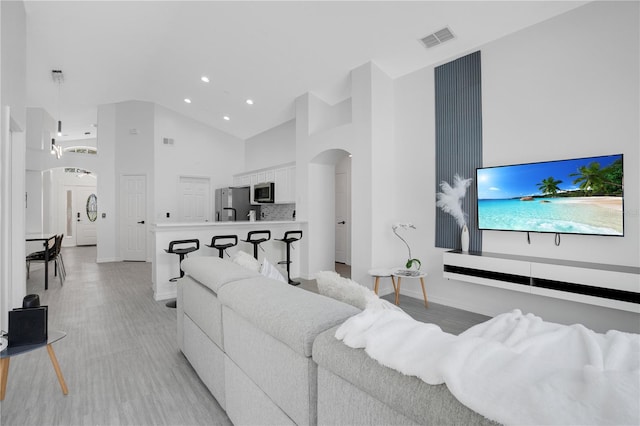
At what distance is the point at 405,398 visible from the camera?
2.46 ft

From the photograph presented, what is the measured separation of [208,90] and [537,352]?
21.6ft

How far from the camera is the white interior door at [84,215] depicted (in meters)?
10.3

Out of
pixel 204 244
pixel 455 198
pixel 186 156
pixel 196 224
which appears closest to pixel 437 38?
pixel 455 198

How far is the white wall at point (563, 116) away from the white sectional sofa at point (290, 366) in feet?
9.75

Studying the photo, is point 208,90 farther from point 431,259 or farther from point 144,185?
point 431,259

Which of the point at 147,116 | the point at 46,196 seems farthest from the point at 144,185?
the point at 46,196

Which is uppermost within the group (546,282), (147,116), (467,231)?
(147,116)

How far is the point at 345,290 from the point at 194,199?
7.22 metres

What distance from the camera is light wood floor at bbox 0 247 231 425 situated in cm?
183

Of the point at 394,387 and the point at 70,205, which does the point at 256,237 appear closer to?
the point at 394,387

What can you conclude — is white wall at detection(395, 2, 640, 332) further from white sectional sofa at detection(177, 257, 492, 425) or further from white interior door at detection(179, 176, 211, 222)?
white interior door at detection(179, 176, 211, 222)

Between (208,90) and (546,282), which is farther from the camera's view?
(208,90)

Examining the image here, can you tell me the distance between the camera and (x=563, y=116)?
10.0 feet

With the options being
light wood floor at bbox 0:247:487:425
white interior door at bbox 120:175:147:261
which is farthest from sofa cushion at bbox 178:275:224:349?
white interior door at bbox 120:175:147:261
